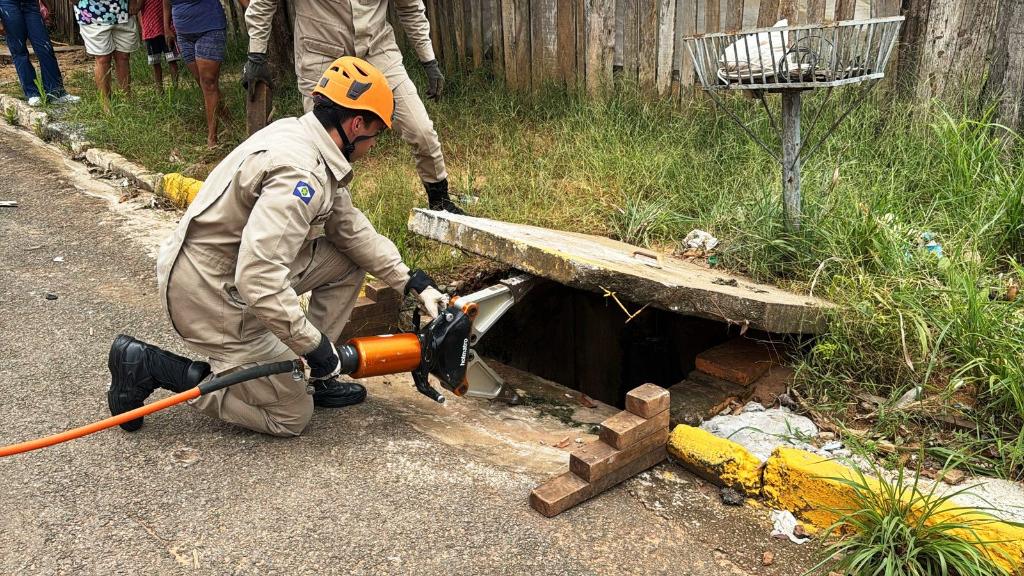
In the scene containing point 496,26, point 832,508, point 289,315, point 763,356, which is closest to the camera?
point 832,508

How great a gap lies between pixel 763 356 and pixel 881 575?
1499 millimetres

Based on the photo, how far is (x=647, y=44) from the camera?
6016mm

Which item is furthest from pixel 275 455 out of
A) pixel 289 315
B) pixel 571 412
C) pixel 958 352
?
Result: pixel 958 352

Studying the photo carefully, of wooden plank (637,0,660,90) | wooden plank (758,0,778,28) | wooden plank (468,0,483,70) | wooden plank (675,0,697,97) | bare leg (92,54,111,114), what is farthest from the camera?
bare leg (92,54,111,114)

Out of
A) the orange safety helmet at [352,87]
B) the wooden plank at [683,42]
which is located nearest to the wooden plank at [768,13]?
the wooden plank at [683,42]

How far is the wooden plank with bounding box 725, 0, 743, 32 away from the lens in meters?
5.46

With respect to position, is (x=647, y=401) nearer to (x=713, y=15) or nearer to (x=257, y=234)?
(x=257, y=234)

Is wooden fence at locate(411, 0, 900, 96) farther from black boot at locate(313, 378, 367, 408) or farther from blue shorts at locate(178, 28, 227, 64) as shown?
black boot at locate(313, 378, 367, 408)

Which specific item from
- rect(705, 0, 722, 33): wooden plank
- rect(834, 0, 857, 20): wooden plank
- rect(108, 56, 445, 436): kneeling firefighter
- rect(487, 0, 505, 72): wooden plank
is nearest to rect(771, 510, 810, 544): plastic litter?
rect(108, 56, 445, 436): kneeling firefighter

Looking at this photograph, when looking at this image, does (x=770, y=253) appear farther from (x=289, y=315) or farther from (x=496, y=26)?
(x=496, y=26)

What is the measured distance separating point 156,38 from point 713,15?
5219mm

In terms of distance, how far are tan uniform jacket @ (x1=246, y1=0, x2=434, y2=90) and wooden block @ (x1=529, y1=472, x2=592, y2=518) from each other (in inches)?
111

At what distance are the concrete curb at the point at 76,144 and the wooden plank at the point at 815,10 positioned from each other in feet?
15.2

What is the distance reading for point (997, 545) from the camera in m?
2.42
